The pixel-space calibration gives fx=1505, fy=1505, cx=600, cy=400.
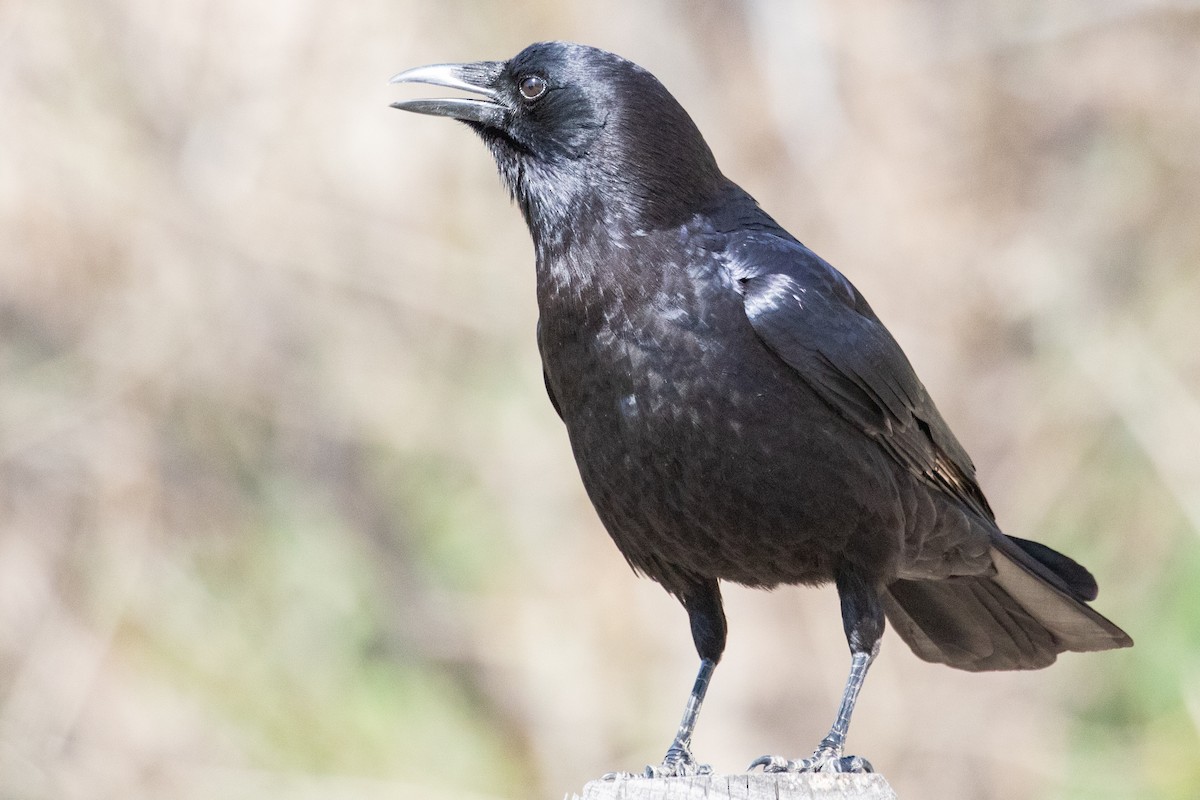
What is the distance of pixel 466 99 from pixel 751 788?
2.35 metres

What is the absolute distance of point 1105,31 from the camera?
28.3 ft

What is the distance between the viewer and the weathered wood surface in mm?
3299

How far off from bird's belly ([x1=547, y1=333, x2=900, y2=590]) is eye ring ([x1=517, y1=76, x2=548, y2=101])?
0.91 m

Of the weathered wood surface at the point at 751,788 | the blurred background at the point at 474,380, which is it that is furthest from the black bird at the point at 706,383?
the blurred background at the point at 474,380

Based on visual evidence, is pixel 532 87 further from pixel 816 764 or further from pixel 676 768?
pixel 816 764

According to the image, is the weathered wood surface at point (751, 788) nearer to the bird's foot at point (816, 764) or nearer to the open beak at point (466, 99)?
the bird's foot at point (816, 764)

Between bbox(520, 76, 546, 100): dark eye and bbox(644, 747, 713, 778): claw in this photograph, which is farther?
bbox(520, 76, 546, 100): dark eye

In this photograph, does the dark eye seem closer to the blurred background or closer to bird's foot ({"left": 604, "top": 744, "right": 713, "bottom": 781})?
bird's foot ({"left": 604, "top": 744, "right": 713, "bottom": 781})

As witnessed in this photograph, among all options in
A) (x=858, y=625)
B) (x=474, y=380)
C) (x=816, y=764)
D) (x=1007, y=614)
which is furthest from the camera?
(x=474, y=380)

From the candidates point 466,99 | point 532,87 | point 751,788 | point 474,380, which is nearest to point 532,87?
point 532,87

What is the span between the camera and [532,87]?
4547mm

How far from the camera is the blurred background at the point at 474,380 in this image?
845cm

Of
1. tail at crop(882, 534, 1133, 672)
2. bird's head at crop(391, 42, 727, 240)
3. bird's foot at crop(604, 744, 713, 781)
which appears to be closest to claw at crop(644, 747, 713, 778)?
bird's foot at crop(604, 744, 713, 781)

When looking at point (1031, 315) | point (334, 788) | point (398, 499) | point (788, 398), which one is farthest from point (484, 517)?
point (788, 398)
